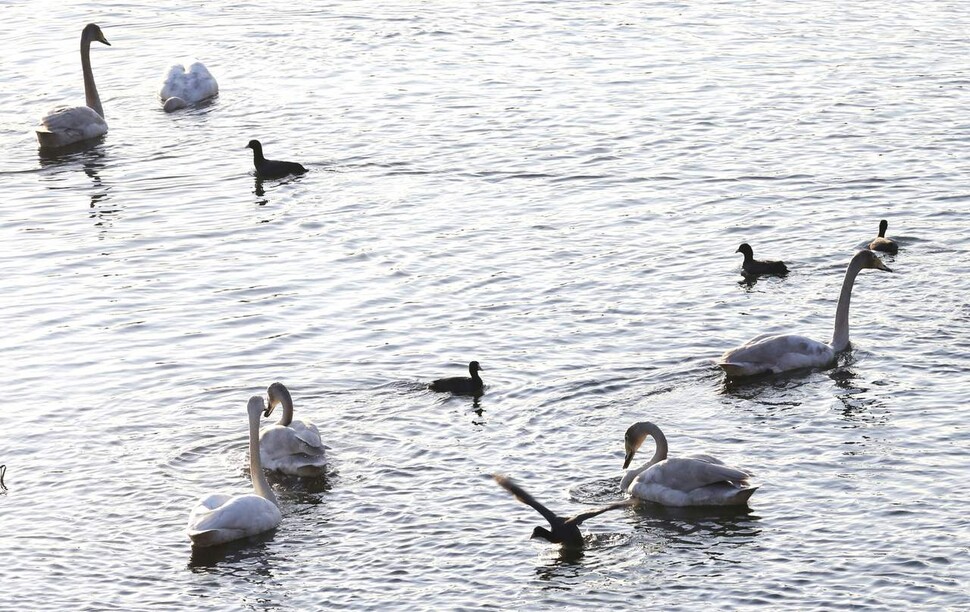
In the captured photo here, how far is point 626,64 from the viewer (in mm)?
33250

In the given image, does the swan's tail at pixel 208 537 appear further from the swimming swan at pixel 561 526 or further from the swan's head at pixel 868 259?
the swan's head at pixel 868 259

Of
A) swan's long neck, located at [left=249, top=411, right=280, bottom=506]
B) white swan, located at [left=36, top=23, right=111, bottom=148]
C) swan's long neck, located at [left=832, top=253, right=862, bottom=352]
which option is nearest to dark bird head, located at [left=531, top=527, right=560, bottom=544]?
swan's long neck, located at [left=249, top=411, right=280, bottom=506]

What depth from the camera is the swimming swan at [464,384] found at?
18281mm

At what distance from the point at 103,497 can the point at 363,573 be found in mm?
3214

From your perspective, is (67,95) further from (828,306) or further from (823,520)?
(823,520)

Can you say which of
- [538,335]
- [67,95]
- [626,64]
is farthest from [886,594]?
[67,95]

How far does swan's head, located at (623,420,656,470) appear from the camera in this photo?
16.4 meters

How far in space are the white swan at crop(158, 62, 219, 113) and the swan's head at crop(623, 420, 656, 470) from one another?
1745cm

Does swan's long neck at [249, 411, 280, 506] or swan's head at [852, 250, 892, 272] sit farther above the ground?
swan's head at [852, 250, 892, 272]

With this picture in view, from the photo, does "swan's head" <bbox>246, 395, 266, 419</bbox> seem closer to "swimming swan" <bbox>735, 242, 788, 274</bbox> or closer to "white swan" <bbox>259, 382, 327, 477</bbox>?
"white swan" <bbox>259, 382, 327, 477</bbox>

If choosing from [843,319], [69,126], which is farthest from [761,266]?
[69,126]

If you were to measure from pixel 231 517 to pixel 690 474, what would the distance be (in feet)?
14.2

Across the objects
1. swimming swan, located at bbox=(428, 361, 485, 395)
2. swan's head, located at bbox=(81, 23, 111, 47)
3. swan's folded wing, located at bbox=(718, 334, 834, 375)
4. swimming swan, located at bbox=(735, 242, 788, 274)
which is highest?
swan's head, located at bbox=(81, 23, 111, 47)

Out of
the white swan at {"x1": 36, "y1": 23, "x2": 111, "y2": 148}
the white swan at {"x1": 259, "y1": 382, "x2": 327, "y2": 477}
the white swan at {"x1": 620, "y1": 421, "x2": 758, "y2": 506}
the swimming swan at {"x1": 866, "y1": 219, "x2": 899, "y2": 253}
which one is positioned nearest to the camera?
the white swan at {"x1": 620, "y1": 421, "x2": 758, "y2": 506}
